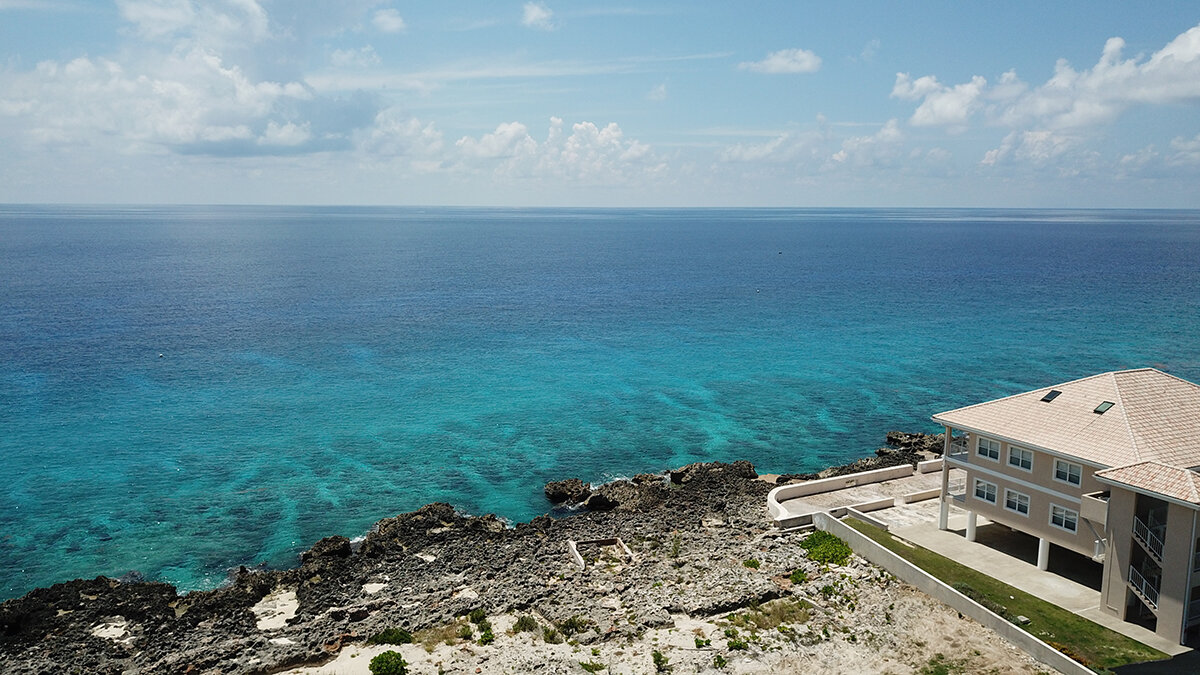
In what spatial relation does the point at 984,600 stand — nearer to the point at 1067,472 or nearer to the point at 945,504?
the point at 1067,472

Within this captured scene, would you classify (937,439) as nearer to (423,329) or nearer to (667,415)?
(667,415)

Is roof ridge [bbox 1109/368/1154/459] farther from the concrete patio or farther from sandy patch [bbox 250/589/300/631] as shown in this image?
sandy patch [bbox 250/589/300/631]

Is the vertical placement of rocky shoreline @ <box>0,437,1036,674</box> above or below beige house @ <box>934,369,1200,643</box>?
below

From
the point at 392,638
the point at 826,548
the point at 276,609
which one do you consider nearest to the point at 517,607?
the point at 392,638

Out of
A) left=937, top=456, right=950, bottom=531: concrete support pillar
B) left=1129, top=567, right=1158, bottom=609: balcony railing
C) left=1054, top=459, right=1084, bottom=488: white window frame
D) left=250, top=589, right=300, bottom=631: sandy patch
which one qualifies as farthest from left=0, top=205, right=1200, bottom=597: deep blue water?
left=1129, top=567, right=1158, bottom=609: balcony railing

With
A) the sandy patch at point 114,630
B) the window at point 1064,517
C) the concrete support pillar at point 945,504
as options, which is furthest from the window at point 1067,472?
the sandy patch at point 114,630

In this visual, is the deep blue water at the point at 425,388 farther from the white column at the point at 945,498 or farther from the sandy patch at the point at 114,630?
the white column at the point at 945,498
